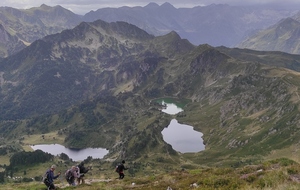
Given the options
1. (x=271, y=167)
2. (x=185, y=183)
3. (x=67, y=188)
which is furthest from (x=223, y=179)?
(x=67, y=188)

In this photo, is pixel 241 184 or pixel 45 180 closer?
pixel 241 184

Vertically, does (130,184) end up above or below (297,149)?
below

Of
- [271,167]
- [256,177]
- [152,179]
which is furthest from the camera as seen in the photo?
[152,179]

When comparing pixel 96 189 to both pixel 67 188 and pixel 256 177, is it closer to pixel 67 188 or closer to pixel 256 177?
pixel 67 188

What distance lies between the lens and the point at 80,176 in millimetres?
47688

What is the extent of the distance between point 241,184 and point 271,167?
10077 mm

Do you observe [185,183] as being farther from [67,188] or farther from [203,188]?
[67,188]

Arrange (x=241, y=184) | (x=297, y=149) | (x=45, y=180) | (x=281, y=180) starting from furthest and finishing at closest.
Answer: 1. (x=297, y=149)
2. (x=45, y=180)
3. (x=241, y=184)
4. (x=281, y=180)

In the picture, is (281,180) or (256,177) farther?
(256,177)

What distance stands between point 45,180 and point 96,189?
753cm

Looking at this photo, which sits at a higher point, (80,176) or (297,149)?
(297,149)

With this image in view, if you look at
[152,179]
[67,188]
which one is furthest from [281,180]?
[67,188]

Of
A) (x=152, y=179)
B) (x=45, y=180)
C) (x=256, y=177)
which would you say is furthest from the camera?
(x=152, y=179)

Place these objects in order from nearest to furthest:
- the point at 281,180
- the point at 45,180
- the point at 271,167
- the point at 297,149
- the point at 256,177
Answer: the point at 281,180 → the point at 256,177 → the point at 271,167 → the point at 45,180 → the point at 297,149
